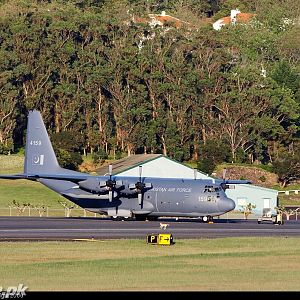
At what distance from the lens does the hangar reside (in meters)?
93.4

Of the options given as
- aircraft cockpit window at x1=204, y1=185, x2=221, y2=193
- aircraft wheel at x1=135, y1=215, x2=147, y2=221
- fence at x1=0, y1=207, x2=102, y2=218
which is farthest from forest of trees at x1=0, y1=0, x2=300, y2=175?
aircraft cockpit window at x1=204, y1=185, x2=221, y2=193

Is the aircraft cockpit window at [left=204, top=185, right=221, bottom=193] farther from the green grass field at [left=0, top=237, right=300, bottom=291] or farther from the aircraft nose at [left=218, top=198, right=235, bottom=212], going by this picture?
the green grass field at [left=0, top=237, right=300, bottom=291]

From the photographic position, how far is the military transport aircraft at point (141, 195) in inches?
2741

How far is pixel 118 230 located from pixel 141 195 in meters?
12.8

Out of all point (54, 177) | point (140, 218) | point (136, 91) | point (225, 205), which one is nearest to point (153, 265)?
point (225, 205)

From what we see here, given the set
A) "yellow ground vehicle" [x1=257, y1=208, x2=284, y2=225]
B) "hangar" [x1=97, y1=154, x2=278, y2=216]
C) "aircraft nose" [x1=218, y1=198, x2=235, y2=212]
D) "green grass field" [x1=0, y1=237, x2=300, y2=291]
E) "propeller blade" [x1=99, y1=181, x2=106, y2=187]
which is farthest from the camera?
"hangar" [x1=97, y1=154, x2=278, y2=216]

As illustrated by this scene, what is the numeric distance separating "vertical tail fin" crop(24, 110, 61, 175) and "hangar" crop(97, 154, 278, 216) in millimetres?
15234

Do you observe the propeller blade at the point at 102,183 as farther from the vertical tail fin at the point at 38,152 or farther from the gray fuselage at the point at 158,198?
the vertical tail fin at the point at 38,152

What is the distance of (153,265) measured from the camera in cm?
3941

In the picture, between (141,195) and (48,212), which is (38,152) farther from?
(141,195)

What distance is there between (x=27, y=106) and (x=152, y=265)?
272 feet

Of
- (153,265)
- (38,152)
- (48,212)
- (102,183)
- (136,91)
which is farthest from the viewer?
(136,91)

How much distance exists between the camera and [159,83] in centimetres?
12619

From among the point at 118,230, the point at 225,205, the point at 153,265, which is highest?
the point at 225,205
